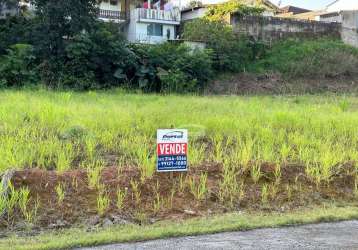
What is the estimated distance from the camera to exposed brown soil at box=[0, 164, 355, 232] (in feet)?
17.7

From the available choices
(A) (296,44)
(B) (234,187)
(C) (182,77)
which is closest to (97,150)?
(B) (234,187)

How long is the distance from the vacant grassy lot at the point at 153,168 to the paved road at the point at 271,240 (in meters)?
0.75

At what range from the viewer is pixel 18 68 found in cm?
2089

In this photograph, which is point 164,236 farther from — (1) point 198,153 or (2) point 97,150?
(2) point 97,150

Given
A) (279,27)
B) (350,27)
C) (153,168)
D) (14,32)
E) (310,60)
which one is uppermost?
(350,27)

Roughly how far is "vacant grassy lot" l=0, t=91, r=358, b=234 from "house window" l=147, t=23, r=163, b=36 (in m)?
24.9

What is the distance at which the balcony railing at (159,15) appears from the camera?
33.1m

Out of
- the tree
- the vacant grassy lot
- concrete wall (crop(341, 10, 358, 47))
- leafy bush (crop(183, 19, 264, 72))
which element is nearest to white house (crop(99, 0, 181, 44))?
leafy bush (crop(183, 19, 264, 72))

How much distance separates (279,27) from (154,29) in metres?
9.16

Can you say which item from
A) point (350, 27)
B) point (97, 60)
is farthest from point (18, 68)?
point (350, 27)

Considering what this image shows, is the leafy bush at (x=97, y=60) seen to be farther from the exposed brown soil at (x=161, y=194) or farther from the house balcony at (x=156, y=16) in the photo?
the exposed brown soil at (x=161, y=194)

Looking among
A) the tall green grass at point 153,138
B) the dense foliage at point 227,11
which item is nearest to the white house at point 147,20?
the dense foliage at point 227,11

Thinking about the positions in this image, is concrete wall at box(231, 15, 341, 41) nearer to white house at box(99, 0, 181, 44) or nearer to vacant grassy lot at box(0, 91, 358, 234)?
white house at box(99, 0, 181, 44)

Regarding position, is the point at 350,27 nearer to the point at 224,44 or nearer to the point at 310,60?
the point at 310,60
